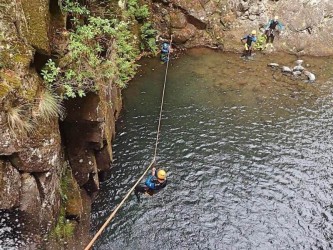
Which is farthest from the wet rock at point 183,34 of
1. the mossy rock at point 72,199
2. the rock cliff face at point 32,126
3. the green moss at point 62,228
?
the green moss at point 62,228

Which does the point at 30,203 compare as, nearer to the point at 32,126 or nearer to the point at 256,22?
the point at 32,126

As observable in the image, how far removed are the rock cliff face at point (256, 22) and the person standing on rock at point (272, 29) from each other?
1.63 feet

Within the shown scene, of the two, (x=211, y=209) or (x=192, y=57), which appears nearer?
(x=211, y=209)

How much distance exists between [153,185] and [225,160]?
4.15 meters

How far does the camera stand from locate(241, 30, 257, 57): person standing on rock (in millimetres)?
25500

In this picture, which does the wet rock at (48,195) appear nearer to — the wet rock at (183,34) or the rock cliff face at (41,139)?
the rock cliff face at (41,139)

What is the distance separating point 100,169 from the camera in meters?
15.1

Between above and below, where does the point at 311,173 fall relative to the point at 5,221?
below

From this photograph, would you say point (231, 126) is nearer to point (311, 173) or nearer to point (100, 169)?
point (311, 173)

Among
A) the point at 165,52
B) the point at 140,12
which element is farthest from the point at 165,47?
the point at 140,12

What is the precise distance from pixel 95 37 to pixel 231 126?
9.57 m

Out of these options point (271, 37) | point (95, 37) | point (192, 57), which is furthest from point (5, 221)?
point (271, 37)

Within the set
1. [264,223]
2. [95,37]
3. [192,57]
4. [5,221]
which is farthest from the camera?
[192,57]

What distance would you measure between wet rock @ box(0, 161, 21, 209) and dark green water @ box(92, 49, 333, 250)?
4352 mm
